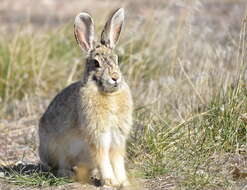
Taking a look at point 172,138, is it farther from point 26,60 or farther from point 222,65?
point 26,60

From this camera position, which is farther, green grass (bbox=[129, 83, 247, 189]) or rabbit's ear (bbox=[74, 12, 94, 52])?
rabbit's ear (bbox=[74, 12, 94, 52])

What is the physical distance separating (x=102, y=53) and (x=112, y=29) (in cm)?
38

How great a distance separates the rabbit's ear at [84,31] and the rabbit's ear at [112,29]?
11cm

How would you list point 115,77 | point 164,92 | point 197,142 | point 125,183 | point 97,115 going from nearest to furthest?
point 115,77, point 97,115, point 125,183, point 197,142, point 164,92

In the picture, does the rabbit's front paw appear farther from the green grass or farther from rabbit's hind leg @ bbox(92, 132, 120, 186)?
the green grass

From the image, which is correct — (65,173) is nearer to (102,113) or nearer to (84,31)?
(102,113)

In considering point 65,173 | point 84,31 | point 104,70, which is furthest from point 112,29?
point 65,173

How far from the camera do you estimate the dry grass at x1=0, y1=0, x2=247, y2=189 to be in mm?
5121

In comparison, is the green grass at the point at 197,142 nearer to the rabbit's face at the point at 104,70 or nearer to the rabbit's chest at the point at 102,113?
the rabbit's chest at the point at 102,113

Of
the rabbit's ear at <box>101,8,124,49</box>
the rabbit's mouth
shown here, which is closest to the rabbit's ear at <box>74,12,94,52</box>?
the rabbit's ear at <box>101,8,124,49</box>

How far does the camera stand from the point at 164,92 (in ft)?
22.3

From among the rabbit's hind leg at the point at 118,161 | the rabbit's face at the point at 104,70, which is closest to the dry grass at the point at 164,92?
the rabbit's hind leg at the point at 118,161

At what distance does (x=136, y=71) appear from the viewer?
8008mm

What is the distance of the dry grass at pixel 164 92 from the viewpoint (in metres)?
5.12
